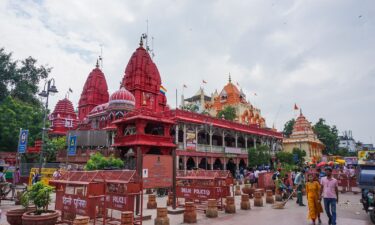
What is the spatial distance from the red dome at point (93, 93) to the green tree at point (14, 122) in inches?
629

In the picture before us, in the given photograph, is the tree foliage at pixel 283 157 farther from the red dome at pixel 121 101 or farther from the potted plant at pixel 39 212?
the potted plant at pixel 39 212

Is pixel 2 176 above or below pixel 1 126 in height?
below

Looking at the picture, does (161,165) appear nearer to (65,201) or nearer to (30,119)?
(65,201)

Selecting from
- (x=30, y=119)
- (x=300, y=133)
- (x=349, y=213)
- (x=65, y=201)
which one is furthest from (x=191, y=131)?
(x=300, y=133)

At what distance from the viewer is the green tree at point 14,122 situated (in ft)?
95.3

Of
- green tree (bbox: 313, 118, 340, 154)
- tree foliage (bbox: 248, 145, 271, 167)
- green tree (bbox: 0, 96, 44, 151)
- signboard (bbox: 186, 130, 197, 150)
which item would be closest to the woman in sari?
signboard (bbox: 186, 130, 197, 150)

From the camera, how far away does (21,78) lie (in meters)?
38.6

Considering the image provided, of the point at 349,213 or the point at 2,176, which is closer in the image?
the point at 349,213

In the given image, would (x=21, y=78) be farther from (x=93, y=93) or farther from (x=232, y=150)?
(x=232, y=150)

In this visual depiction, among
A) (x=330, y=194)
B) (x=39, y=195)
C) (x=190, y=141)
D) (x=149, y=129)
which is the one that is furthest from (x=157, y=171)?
(x=190, y=141)

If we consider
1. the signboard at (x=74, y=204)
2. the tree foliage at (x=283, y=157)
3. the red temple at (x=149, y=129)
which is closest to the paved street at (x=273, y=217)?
the signboard at (x=74, y=204)

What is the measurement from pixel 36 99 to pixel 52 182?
36819 millimetres

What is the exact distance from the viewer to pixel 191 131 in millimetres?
30703

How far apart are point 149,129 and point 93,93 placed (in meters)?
28.0
